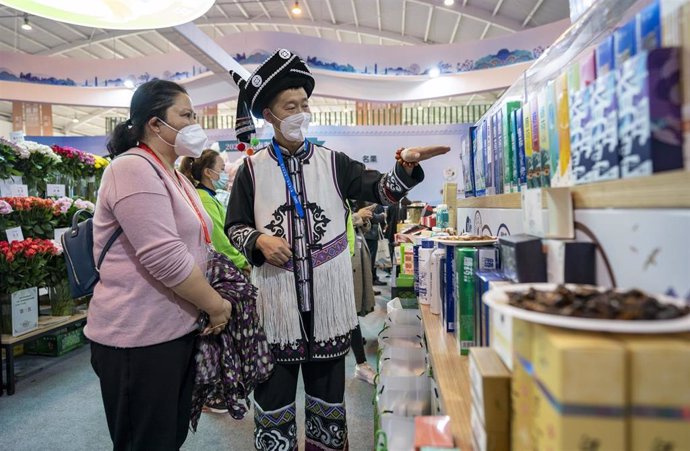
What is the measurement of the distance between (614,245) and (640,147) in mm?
199

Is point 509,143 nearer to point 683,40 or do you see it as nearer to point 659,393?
point 683,40

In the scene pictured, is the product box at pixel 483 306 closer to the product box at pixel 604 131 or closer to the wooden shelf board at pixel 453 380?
the wooden shelf board at pixel 453 380

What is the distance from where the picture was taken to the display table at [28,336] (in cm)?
307

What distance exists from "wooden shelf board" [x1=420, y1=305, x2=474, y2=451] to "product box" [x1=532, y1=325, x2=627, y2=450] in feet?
1.26

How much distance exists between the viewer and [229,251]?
2.83m

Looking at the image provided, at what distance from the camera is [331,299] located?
162 centimetres

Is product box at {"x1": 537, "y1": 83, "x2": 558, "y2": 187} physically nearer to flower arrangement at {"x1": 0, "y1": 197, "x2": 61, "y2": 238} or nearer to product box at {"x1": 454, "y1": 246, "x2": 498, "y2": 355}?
product box at {"x1": 454, "y1": 246, "x2": 498, "y2": 355}

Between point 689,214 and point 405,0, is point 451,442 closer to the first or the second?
point 689,214

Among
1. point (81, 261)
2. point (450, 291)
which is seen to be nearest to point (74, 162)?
point (81, 261)

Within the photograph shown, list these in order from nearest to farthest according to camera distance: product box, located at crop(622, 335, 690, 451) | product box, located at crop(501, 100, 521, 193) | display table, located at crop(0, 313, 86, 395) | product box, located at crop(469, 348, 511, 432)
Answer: product box, located at crop(622, 335, 690, 451) → product box, located at crop(469, 348, 511, 432) → product box, located at crop(501, 100, 521, 193) → display table, located at crop(0, 313, 86, 395)

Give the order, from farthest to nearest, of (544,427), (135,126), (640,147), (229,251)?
1. (229,251)
2. (135,126)
3. (640,147)
4. (544,427)

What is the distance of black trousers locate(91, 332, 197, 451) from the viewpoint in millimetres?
1363

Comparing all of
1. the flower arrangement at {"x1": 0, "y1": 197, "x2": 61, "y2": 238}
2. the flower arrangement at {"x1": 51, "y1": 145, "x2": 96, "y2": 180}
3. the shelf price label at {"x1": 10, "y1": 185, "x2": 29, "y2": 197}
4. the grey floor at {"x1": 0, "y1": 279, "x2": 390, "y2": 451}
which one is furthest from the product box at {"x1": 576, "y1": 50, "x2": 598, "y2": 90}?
the flower arrangement at {"x1": 51, "y1": 145, "x2": 96, "y2": 180}

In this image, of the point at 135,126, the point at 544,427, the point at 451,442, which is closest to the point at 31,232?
the point at 135,126
